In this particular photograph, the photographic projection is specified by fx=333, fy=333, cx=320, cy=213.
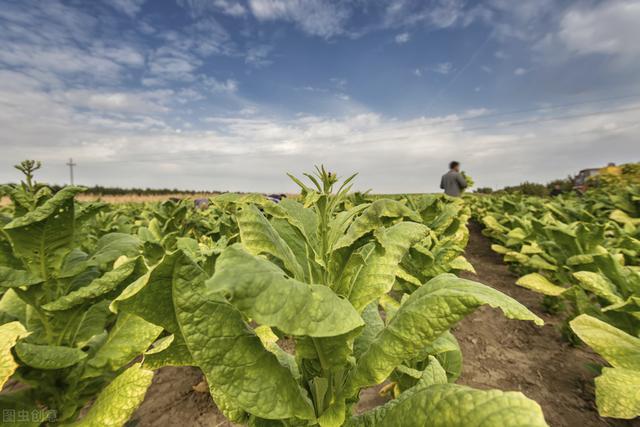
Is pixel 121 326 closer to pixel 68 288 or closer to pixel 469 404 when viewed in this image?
pixel 68 288

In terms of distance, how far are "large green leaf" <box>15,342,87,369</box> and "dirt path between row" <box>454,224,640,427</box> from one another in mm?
3235

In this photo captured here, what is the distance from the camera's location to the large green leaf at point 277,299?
2.49 ft

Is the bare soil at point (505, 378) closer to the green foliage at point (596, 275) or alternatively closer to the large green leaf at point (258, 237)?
the green foliage at point (596, 275)

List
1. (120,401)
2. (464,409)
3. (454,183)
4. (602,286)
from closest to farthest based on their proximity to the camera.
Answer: (464,409)
(120,401)
(602,286)
(454,183)

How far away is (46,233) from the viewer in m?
1.75

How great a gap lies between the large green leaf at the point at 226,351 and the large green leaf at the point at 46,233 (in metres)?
1.11

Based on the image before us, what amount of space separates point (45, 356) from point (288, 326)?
176 cm

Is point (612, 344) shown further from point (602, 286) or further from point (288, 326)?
point (288, 326)

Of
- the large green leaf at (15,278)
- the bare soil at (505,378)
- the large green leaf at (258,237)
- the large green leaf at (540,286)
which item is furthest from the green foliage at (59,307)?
the large green leaf at (540,286)

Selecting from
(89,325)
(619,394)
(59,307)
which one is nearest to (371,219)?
(59,307)

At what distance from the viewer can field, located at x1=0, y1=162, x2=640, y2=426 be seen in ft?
3.23

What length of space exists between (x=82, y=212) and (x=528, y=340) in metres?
4.86

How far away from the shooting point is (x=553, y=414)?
2.85 m

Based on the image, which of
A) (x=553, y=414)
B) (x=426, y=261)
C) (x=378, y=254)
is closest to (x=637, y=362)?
(x=553, y=414)
